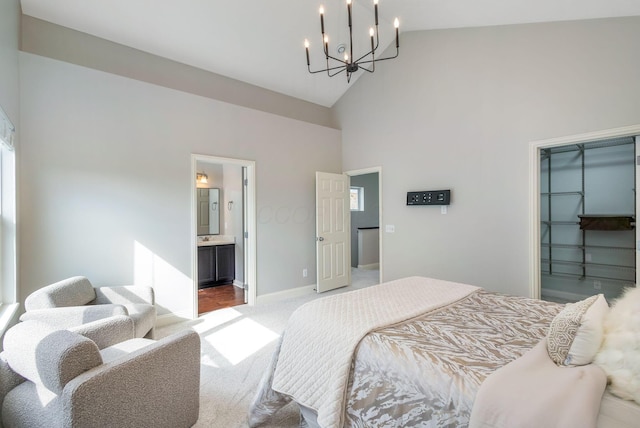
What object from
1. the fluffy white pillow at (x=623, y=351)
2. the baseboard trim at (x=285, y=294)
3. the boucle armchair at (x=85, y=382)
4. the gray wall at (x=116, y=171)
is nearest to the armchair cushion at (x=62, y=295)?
the gray wall at (x=116, y=171)

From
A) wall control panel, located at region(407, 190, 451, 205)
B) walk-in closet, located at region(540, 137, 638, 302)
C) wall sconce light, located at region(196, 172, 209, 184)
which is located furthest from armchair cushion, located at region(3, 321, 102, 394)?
walk-in closet, located at region(540, 137, 638, 302)

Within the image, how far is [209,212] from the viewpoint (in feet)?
19.1

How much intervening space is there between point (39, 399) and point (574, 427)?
2.20m

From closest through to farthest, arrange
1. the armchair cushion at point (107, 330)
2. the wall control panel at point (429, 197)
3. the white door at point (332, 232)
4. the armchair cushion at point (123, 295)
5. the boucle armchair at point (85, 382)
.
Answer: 1. the boucle armchair at point (85, 382)
2. the armchair cushion at point (107, 330)
3. the armchair cushion at point (123, 295)
4. the wall control panel at point (429, 197)
5. the white door at point (332, 232)

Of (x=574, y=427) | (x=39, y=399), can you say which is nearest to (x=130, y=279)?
(x=39, y=399)

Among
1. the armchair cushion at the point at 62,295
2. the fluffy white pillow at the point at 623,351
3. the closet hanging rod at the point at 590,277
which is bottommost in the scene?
the closet hanging rod at the point at 590,277

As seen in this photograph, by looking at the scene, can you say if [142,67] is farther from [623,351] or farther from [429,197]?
[623,351]

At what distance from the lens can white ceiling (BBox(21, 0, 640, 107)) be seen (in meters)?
3.10

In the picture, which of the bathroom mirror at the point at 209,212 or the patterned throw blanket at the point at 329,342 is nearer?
the patterned throw blanket at the point at 329,342

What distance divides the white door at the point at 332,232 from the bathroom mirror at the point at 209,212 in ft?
7.13

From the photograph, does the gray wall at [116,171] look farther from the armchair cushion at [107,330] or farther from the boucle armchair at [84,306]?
the armchair cushion at [107,330]

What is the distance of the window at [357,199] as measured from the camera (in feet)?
24.0

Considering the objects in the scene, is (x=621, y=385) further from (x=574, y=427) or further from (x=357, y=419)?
(x=357, y=419)

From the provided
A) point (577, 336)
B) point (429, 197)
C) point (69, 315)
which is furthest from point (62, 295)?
point (429, 197)
